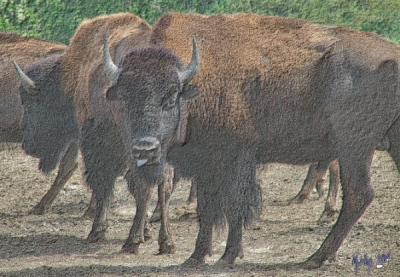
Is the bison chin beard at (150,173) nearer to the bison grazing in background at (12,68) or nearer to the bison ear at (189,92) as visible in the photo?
the bison ear at (189,92)

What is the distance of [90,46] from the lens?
476 inches

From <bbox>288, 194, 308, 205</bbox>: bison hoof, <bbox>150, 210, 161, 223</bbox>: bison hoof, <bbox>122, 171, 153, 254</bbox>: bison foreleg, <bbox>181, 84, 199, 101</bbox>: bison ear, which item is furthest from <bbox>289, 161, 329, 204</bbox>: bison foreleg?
<bbox>181, 84, 199, 101</bbox>: bison ear

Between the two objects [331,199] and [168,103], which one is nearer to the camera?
[168,103]

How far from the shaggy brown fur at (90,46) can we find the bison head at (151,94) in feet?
3.16

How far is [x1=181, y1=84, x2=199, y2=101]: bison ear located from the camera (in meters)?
10.0

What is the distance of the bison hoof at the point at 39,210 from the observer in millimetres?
13031

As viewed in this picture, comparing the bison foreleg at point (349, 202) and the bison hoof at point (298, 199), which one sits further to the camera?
the bison hoof at point (298, 199)

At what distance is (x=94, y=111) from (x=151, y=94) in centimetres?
172

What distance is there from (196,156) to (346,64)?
4.22 feet

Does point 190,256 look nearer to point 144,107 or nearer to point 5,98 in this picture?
point 144,107

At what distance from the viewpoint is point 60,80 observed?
12898 mm

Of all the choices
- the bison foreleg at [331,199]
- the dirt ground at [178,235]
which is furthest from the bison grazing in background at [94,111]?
the bison foreleg at [331,199]

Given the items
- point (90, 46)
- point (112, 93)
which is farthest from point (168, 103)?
point (90, 46)

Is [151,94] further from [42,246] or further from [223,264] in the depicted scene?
[42,246]
